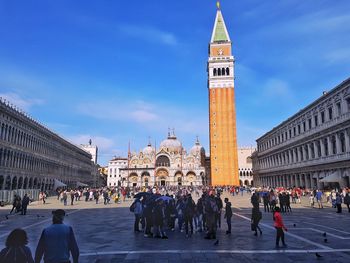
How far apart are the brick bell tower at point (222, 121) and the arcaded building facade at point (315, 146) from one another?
1071 cm

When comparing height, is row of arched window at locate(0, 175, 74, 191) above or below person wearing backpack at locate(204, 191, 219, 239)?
above

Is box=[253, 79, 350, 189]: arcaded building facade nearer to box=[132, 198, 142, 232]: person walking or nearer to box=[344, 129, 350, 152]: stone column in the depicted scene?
box=[344, 129, 350, 152]: stone column

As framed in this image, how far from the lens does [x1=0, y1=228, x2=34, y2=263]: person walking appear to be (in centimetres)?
394

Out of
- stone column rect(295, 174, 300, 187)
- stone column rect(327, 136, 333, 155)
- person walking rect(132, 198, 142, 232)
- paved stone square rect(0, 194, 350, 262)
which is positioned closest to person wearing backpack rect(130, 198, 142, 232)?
person walking rect(132, 198, 142, 232)

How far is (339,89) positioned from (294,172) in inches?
741

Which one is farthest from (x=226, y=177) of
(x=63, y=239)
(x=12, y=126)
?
(x=63, y=239)

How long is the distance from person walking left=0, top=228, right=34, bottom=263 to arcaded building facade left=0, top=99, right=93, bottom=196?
3747 cm

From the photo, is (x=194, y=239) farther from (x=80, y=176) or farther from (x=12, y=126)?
(x=80, y=176)

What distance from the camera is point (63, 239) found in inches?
184

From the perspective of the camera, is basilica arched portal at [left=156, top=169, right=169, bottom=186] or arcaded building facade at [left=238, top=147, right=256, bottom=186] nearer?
arcaded building facade at [left=238, top=147, right=256, bottom=186]

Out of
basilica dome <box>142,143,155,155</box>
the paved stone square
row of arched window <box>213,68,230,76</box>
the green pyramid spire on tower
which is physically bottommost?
the paved stone square

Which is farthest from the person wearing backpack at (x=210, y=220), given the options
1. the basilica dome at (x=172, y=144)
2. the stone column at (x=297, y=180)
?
the basilica dome at (x=172, y=144)

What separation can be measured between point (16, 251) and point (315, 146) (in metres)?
43.5

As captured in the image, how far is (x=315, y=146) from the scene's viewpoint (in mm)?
42125
